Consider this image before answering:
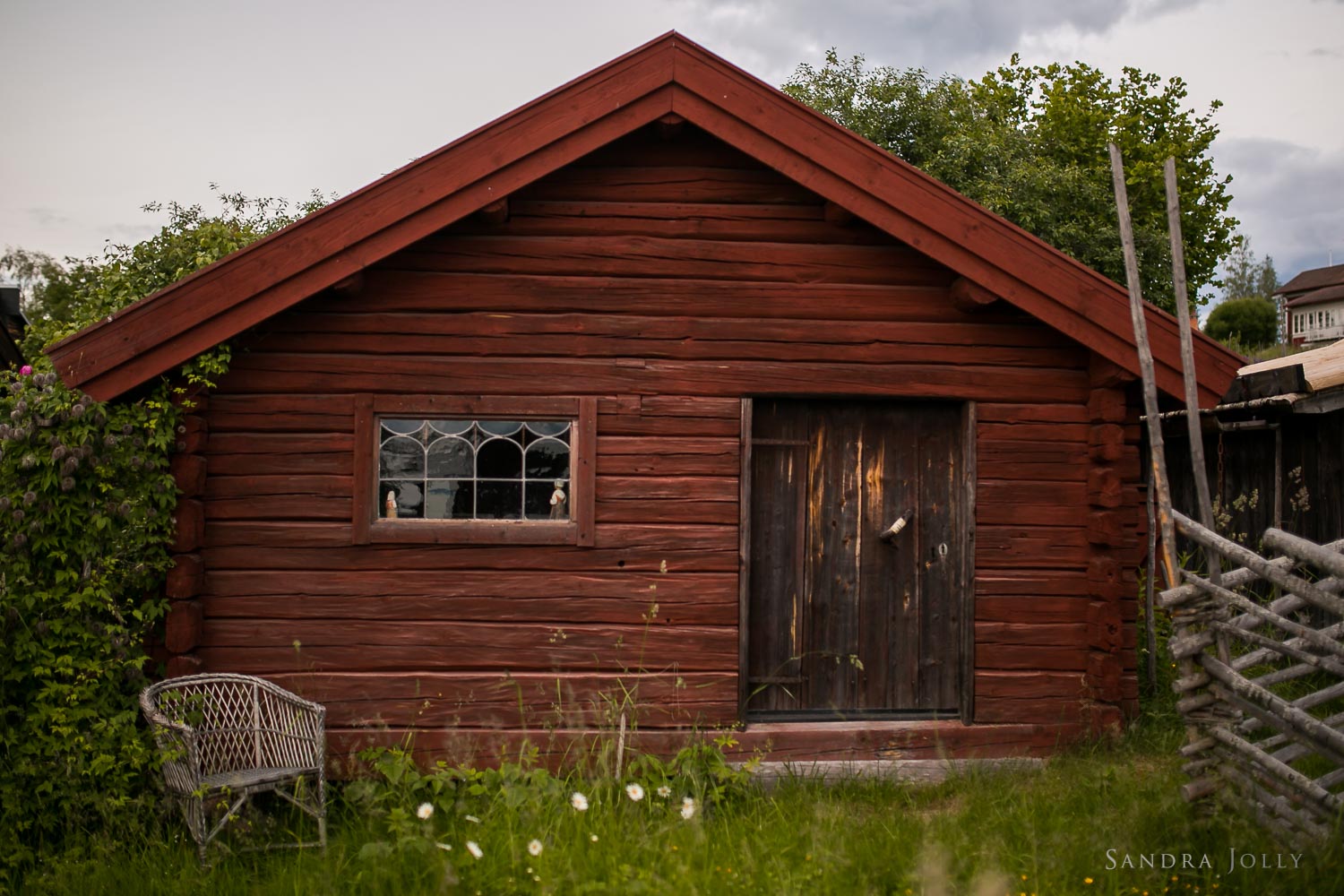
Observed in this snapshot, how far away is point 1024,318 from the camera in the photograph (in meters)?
5.82

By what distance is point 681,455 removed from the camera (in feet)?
18.7

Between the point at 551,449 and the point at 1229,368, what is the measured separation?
391 cm

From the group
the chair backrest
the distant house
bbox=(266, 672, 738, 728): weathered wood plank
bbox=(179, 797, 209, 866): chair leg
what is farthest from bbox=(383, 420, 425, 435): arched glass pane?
the distant house

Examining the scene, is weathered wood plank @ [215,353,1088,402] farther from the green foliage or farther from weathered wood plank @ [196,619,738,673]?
weathered wood plank @ [196,619,738,673]

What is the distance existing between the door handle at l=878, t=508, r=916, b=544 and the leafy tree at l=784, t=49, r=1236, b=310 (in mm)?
15847

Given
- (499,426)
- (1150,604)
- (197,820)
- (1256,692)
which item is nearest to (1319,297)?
(1150,604)

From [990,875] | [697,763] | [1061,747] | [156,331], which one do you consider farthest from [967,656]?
[156,331]

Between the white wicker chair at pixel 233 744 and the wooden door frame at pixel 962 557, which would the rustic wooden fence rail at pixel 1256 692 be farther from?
the white wicker chair at pixel 233 744

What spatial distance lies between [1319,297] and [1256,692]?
185ft

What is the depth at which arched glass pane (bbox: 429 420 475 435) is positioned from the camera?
18.5 ft

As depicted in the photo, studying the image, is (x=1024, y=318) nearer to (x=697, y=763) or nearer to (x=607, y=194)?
(x=607, y=194)

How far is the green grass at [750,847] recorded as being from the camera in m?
3.86

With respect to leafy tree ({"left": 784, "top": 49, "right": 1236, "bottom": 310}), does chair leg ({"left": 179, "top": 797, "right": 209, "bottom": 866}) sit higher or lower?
lower

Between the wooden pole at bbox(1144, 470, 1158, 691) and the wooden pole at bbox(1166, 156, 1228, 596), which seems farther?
the wooden pole at bbox(1144, 470, 1158, 691)
